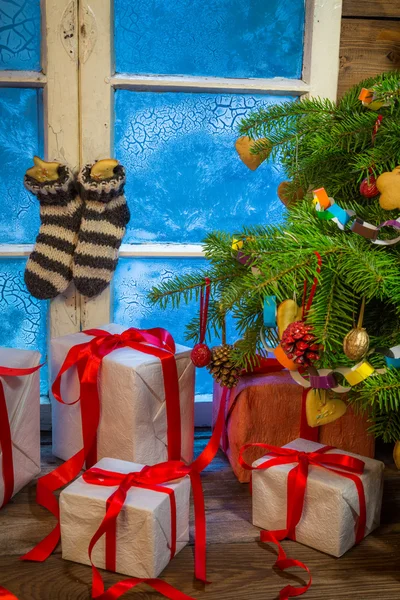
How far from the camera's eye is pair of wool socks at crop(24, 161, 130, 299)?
1607 millimetres

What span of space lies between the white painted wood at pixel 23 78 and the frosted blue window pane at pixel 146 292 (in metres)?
0.47

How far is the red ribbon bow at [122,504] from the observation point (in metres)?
1.08

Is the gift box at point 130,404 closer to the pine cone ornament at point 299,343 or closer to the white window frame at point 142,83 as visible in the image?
the white window frame at point 142,83

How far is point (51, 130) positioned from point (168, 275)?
0.46 meters

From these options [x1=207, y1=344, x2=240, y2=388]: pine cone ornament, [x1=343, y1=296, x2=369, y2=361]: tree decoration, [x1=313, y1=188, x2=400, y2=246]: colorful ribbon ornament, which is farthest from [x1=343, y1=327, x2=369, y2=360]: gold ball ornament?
[x1=207, y1=344, x2=240, y2=388]: pine cone ornament

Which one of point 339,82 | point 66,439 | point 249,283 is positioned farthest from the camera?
point 339,82

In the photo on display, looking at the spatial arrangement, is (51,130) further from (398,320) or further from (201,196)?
(398,320)

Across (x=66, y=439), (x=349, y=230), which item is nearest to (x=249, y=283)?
(x=349, y=230)

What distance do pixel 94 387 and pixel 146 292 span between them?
0.42m

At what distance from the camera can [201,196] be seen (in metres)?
1.74

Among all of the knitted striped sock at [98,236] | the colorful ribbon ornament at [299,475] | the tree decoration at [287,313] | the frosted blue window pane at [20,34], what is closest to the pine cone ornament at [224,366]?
the colorful ribbon ornament at [299,475]

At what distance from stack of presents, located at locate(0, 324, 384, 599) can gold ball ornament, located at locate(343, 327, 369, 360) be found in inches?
11.6

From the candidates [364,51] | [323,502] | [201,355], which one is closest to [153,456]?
[201,355]

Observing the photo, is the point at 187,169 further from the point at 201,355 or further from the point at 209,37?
the point at 201,355
